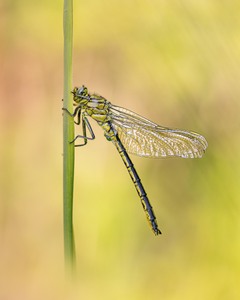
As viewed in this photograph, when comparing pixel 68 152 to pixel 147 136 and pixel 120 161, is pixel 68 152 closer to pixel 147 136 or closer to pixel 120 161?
pixel 120 161

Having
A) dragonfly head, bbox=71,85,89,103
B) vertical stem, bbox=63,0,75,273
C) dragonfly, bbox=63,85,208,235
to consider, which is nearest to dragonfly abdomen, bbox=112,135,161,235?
dragonfly, bbox=63,85,208,235

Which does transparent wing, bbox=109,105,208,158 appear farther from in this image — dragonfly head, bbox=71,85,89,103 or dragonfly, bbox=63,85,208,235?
dragonfly head, bbox=71,85,89,103

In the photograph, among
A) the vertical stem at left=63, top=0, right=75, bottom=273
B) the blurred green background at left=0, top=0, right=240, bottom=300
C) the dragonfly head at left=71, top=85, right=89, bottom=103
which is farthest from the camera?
the dragonfly head at left=71, top=85, right=89, bottom=103

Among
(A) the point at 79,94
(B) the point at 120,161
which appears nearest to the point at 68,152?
(A) the point at 79,94

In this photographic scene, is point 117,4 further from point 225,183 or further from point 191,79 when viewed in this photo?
point 225,183

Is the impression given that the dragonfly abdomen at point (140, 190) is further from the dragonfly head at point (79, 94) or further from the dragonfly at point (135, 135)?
the dragonfly head at point (79, 94)

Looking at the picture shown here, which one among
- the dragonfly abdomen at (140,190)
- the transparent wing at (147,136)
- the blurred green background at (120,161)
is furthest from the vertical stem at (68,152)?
the transparent wing at (147,136)
